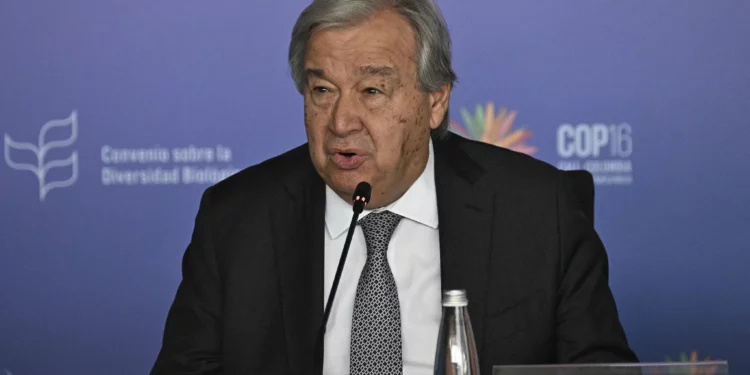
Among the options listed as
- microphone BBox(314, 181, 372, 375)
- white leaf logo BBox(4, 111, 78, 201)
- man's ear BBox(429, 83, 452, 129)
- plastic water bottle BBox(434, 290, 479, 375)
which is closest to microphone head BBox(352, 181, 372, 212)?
microphone BBox(314, 181, 372, 375)

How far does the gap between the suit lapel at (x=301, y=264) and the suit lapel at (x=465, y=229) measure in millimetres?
255

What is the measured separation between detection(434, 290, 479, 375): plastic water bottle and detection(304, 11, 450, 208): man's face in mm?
581

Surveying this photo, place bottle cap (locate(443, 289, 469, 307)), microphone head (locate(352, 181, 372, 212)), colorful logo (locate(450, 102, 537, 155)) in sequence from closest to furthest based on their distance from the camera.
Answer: bottle cap (locate(443, 289, 469, 307)), microphone head (locate(352, 181, 372, 212)), colorful logo (locate(450, 102, 537, 155))

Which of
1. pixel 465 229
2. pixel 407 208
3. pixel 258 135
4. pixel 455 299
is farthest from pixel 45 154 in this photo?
pixel 455 299

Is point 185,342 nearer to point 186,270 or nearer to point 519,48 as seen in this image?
point 186,270

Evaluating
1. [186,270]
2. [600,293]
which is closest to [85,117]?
[186,270]

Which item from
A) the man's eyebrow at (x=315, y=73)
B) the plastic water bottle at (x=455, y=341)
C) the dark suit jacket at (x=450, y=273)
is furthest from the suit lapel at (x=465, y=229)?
the plastic water bottle at (x=455, y=341)

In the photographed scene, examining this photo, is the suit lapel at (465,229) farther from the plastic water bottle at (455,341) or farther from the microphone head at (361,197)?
the plastic water bottle at (455,341)

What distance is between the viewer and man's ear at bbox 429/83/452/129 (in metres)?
2.33

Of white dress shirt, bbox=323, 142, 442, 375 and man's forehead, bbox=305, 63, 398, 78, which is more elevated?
man's forehead, bbox=305, 63, 398, 78

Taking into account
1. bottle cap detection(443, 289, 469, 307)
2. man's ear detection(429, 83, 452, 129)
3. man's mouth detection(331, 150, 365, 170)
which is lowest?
bottle cap detection(443, 289, 469, 307)

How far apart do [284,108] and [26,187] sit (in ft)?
2.59

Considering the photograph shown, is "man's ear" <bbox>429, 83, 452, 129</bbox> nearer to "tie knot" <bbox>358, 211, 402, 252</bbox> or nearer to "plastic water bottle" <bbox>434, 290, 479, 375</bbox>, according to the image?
"tie knot" <bbox>358, 211, 402, 252</bbox>

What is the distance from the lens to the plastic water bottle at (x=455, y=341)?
157 cm
